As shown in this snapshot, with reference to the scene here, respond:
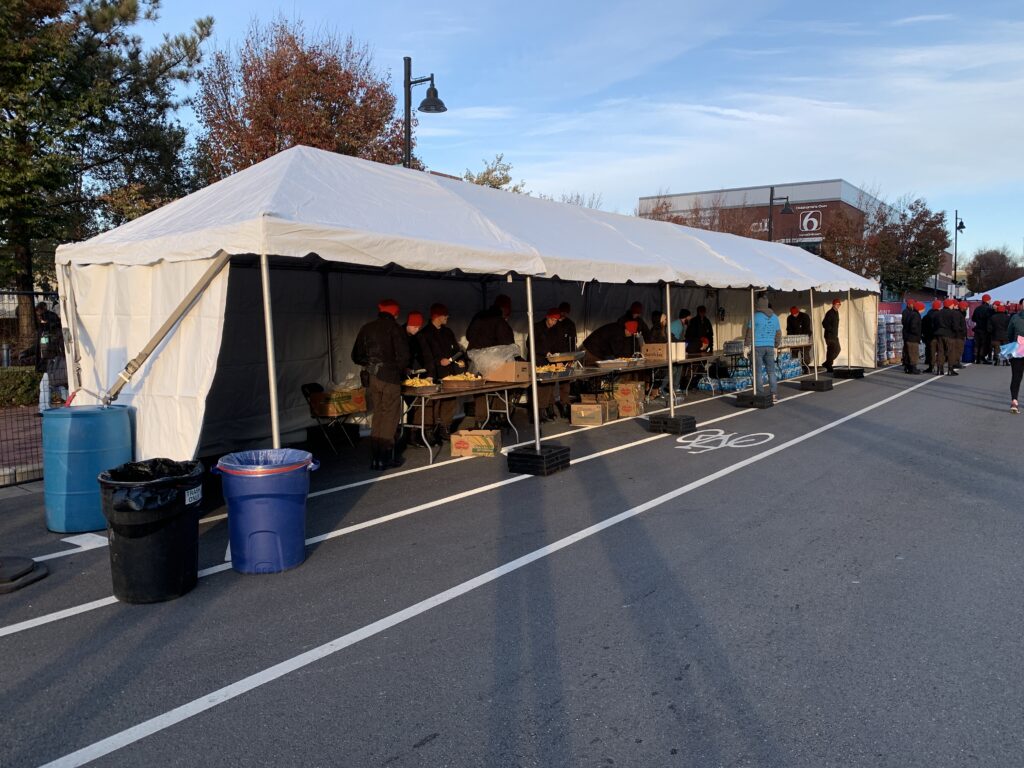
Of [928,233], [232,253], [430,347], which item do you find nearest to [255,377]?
[430,347]

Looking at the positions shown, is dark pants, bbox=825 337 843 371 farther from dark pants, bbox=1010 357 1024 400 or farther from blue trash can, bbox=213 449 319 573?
blue trash can, bbox=213 449 319 573

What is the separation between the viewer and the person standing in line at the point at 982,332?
24.1 meters

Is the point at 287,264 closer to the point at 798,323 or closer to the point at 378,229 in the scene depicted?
the point at 378,229

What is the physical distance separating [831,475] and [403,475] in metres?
4.77

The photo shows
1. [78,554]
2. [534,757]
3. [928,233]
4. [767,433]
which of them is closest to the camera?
[534,757]

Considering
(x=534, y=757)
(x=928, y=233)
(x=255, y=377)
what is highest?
(x=928, y=233)

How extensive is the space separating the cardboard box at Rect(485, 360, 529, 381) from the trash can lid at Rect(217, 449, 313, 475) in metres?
4.76

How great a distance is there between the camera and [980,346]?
24484mm

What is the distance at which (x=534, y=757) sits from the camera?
3.03m

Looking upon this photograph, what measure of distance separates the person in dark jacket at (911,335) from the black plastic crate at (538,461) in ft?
50.9

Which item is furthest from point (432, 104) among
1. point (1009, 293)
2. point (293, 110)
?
point (1009, 293)

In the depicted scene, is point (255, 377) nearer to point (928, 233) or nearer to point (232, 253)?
point (232, 253)

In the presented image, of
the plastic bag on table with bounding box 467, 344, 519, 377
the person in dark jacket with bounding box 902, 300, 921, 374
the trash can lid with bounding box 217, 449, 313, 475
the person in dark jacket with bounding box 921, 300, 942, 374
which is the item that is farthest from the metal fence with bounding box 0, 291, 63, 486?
the person in dark jacket with bounding box 921, 300, 942, 374

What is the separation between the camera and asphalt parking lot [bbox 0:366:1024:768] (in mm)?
3154
